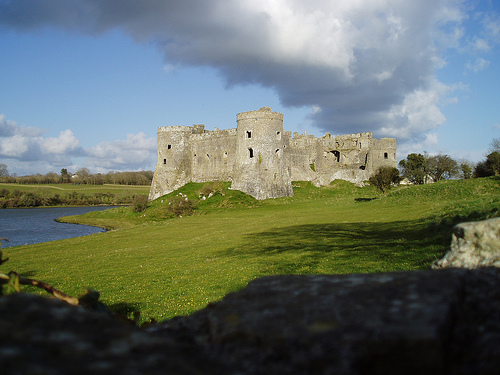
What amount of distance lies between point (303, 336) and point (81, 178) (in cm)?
18579

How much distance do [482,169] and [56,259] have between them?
66.3 metres

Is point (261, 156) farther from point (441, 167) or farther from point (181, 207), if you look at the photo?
point (441, 167)

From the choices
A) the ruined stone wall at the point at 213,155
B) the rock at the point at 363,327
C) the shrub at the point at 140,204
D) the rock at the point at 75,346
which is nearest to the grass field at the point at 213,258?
the rock at the point at 363,327

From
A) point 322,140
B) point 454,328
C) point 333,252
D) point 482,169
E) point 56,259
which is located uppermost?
point 322,140

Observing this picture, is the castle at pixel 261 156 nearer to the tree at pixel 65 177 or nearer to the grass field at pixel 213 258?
the grass field at pixel 213 258

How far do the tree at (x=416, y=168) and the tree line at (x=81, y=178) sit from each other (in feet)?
387

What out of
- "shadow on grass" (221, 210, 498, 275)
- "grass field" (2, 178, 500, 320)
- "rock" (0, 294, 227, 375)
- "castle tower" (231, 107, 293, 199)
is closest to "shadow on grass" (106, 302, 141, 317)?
"grass field" (2, 178, 500, 320)

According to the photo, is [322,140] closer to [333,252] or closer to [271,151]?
[271,151]

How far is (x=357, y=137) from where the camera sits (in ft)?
241

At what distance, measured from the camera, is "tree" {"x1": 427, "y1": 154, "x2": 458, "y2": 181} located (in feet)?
238

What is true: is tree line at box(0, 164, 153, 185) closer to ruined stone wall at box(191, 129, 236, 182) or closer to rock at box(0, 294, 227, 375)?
ruined stone wall at box(191, 129, 236, 182)

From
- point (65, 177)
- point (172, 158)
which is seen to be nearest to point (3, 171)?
point (65, 177)

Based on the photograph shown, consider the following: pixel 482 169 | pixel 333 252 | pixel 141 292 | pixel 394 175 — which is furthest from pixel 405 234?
pixel 482 169

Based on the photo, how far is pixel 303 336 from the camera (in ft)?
6.76
